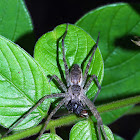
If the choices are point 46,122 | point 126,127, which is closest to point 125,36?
point 46,122

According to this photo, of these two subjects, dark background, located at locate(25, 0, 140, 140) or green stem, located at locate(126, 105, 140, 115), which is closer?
green stem, located at locate(126, 105, 140, 115)

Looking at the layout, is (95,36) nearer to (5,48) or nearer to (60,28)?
(60,28)

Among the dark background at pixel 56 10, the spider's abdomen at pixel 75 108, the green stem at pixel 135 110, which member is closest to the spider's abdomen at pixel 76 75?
the spider's abdomen at pixel 75 108

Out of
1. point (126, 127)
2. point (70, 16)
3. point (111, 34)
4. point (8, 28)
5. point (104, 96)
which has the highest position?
point (8, 28)

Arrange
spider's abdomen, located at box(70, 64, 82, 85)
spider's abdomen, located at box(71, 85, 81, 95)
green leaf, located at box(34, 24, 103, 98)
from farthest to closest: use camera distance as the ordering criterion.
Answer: spider's abdomen, located at box(71, 85, 81, 95) < spider's abdomen, located at box(70, 64, 82, 85) < green leaf, located at box(34, 24, 103, 98)

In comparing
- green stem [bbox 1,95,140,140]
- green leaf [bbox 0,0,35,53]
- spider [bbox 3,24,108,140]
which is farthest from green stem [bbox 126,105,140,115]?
green leaf [bbox 0,0,35,53]

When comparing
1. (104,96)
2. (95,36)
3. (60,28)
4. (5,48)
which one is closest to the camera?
(5,48)

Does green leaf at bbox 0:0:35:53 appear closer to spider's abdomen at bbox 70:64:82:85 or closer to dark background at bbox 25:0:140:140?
spider's abdomen at bbox 70:64:82:85
